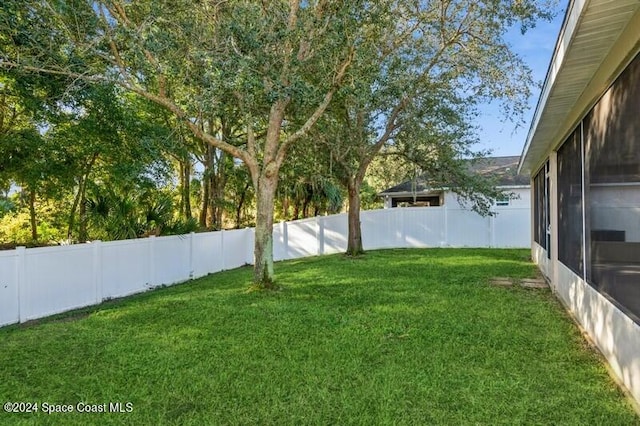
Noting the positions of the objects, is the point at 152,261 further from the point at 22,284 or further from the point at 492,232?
the point at 492,232

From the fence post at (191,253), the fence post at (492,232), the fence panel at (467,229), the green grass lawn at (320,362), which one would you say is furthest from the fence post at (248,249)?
the fence post at (492,232)

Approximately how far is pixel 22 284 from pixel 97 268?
150 cm

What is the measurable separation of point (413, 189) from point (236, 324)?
13.6 metres

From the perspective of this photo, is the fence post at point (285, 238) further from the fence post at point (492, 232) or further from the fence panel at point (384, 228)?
the fence post at point (492, 232)

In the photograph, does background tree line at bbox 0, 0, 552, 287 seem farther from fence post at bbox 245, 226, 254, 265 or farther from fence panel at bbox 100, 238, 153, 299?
fence post at bbox 245, 226, 254, 265

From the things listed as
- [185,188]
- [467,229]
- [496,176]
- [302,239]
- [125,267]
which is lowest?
[125,267]

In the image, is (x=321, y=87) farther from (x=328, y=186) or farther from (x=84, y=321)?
(x=328, y=186)

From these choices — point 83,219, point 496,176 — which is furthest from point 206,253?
point 496,176

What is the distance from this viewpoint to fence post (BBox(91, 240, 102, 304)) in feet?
25.2

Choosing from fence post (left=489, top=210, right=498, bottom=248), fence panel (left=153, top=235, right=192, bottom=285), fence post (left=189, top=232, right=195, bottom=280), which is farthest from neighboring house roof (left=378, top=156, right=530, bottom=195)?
fence panel (left=153, top=235, right=192, bottom=285)

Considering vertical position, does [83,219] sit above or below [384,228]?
above

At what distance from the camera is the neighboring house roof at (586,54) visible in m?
2.89

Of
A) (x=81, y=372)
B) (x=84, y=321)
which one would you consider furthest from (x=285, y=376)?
(x=84, y=321)

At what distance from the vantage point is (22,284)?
20.7ft
